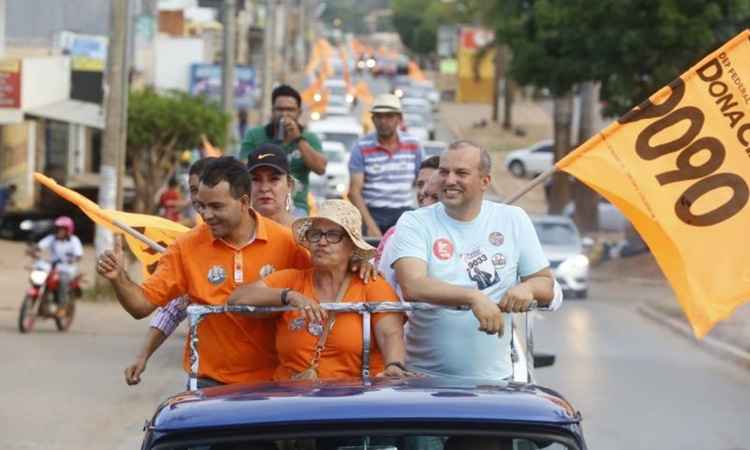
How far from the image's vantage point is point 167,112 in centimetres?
3738

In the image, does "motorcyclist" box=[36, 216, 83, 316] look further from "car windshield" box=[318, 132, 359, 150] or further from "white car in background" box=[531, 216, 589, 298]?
"car windshield" box=[318, 132, 359, 150]

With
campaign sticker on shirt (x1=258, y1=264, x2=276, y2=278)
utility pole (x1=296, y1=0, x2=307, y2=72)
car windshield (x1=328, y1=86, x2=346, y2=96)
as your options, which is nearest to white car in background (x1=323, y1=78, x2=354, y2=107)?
car windshield (x1=328, y1=86, x2=346, y2=96)

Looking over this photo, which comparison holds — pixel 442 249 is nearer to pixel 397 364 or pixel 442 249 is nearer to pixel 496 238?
pixel 496 238

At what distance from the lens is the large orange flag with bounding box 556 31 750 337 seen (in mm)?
8648

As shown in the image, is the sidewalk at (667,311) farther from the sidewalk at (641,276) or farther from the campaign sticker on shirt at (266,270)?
the campaign sticker on shirt at (266,270)

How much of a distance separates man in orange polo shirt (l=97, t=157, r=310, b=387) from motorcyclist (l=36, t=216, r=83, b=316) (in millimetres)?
13276

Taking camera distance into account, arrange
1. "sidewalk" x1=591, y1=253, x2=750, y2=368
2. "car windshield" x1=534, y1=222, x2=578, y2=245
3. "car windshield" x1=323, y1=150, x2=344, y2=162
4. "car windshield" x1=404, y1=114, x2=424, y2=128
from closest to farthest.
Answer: "sidewalk" x1=591, y1=253, x2=750, y2=368, "car windshield" x1=534, y1=222, x2=578, y2=245, "car windshield" x1=323, y1=150, x2=344, y2=162, "car windshield" x1=404, y1=114, x2=424, y2=128

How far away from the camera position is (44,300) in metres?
20.7

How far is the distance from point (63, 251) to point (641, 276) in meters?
18.0

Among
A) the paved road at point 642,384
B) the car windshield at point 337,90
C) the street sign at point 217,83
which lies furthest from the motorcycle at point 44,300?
the car windshield at point 337,90

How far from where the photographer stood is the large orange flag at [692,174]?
8.65 m

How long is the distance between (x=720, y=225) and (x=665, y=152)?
0.51 meters

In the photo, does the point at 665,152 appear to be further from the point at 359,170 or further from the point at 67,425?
the point at 67,425

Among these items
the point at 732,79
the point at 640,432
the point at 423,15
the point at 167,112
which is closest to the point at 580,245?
the point at 167,112
